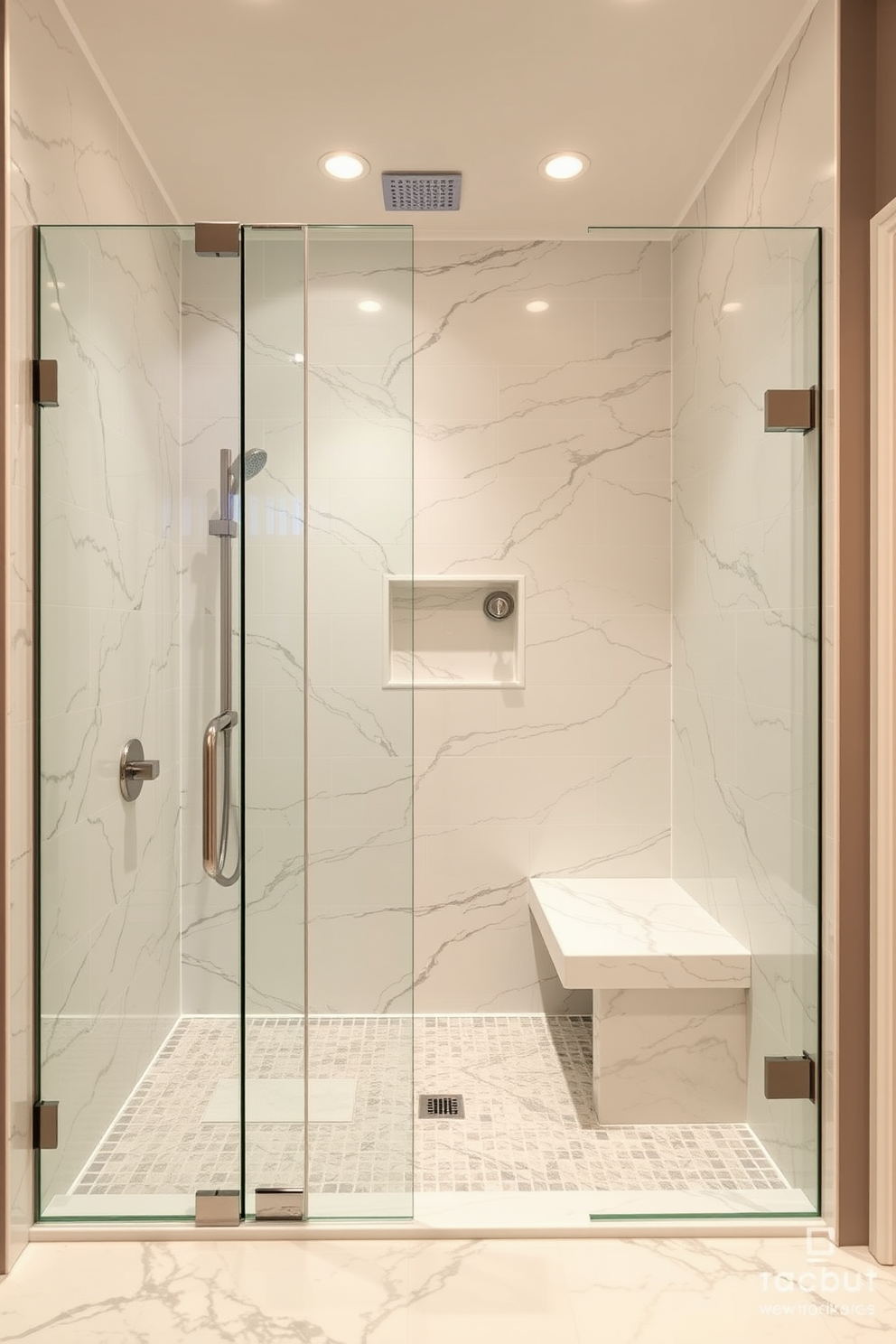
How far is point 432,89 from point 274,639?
1412 mm

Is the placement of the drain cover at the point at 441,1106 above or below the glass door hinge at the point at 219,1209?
below

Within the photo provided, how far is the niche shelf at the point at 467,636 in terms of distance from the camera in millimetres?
2934

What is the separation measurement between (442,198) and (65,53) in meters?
1.09

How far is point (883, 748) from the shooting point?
5.46 feet

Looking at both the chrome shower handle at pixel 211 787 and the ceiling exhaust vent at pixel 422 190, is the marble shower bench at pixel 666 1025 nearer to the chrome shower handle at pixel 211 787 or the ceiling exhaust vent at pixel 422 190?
the chrome shower handle at pixel 211 787

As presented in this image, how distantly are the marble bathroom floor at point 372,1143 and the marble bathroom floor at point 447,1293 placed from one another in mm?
119

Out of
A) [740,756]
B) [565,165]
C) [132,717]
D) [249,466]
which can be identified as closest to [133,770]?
[132,717]

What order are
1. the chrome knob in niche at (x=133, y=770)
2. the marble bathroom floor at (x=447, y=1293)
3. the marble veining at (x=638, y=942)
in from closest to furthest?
the marble bathroom floor at (x=447, y=1293)
the chrome knob in niche at (x=133, y=770)
the marble veining at (x=638, y=942)

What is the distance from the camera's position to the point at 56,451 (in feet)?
5.86

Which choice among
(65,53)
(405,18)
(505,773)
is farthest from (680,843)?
(65,53)

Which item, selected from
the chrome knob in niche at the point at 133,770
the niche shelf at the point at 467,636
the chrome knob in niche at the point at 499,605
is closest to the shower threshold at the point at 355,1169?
the chrome knob in niche at the point at 133,770

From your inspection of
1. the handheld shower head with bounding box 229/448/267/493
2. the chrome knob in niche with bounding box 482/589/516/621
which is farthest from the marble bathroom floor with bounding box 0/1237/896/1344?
the chrome knob in niche with bounding box 482/589/516/621

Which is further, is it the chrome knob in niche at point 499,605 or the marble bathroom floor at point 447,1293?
the chrome knob in niche at point 499,605

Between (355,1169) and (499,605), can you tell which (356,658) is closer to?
(355,1169)
